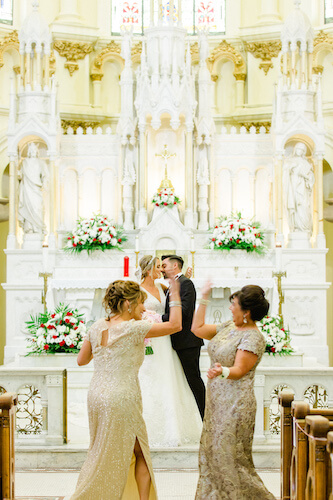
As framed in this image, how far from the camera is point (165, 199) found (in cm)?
1277

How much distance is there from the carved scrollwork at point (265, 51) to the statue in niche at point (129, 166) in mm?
3775

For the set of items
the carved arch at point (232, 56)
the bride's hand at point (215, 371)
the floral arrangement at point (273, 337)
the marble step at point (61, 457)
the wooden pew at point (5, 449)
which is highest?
the carved arch at point (232, 56)

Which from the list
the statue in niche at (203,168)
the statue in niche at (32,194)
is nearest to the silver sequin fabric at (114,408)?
the statue in niche at (203,168)

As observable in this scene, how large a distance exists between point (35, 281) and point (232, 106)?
18.4 ft

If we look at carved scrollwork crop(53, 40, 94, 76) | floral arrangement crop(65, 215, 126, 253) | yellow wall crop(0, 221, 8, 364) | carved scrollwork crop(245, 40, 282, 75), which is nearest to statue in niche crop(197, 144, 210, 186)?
floral arrangement crop(65, 215, 126, 253)

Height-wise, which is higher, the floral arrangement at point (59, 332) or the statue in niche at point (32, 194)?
the statue in niche at point (32, 194)

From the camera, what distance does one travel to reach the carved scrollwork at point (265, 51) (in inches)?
603

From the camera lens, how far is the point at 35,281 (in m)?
12.9

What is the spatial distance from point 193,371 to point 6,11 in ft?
35.3

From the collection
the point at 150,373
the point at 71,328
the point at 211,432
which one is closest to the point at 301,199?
the point at 71,328

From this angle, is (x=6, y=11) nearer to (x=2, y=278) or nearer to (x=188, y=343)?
(x=2, y=278)

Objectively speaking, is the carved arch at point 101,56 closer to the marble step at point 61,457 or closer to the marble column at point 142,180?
the marble column at point 142,180

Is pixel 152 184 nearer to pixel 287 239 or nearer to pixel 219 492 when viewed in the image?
pixel 287 239

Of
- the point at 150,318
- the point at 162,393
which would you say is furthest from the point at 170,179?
the point at 150,318
